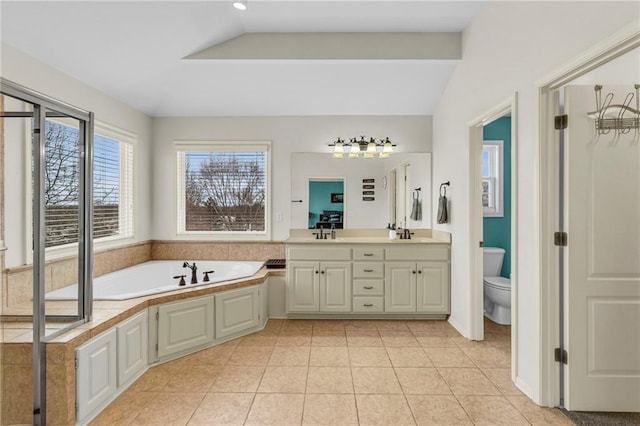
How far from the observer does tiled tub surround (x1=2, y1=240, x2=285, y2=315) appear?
234 centimetres

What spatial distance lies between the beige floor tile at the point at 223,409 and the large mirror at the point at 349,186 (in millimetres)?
2272

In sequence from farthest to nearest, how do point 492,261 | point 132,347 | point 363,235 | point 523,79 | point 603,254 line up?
point 363,235, point 492,261, point 132,347, point 523,79, point 603,254

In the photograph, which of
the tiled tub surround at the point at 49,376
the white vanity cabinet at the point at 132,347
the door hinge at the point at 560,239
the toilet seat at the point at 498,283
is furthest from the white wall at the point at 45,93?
the toilet seat at the point at 498,283

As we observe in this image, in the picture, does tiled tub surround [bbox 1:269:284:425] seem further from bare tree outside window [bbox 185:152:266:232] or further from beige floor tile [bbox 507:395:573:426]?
beige floor tile [bbox 507:395:573:426]

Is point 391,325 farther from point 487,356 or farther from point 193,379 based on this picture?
point 193,379

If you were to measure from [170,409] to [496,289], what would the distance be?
311cm

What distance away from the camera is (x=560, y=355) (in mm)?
2152

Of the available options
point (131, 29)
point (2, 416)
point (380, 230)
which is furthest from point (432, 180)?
point (2, 416)

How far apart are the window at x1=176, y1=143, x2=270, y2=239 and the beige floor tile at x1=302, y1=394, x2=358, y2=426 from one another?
2325 millimetres

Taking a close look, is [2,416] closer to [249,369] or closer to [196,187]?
[249,369]

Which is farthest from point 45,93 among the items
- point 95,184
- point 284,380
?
point 284,380

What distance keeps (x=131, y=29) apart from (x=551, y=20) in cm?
285

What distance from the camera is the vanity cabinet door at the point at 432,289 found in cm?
382

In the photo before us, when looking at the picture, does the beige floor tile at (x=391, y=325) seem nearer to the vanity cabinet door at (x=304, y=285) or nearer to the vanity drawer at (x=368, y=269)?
the vanity drawer at (x=368, y=269)
